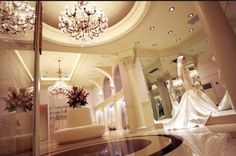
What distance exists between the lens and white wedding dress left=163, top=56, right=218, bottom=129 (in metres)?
3.05

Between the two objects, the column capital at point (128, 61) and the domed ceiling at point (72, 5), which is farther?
the column capital at point (128, 61)

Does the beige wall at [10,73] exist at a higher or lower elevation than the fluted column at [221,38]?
higher

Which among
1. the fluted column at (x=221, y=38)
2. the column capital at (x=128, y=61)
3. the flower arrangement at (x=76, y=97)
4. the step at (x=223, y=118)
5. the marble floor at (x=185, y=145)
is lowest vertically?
the marble floor at (x=185, y=145)

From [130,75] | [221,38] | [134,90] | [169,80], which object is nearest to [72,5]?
[221,38]

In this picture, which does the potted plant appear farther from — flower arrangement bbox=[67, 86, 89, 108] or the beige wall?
the beige wall

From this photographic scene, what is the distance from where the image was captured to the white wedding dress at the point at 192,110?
305cm

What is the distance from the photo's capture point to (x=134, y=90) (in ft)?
19.1

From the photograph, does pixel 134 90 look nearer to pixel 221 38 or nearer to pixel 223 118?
pixel 223 118

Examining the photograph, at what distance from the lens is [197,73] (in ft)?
19.3

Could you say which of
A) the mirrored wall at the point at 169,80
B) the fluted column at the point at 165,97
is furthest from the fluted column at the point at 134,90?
the fluted column at the point at 165,97

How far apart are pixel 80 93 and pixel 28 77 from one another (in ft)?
12.2

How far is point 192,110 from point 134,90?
2700 mm

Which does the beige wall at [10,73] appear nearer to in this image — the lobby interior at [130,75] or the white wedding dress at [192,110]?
the lobby interior at [130,75]

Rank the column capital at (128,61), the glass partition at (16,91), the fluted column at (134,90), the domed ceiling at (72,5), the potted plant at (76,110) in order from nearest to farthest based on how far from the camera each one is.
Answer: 1. the domed ceiling at (72,5)
2. the glass partition at (16,91)
3. the potted plant at (76,110)
4. the fluted column at (134,90)
5. the column capital at (128,61)
